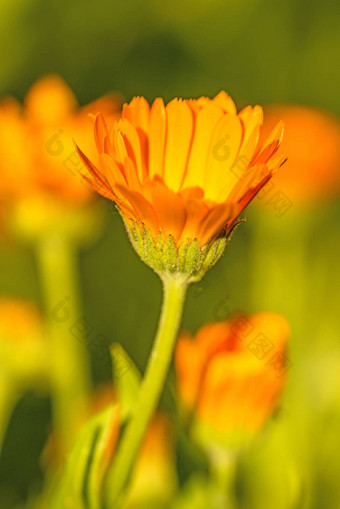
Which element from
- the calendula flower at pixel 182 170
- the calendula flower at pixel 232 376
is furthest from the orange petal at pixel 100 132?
the calendula flower at pixel 232 376

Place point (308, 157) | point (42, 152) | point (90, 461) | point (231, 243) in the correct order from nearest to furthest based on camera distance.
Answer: point (90, 461) < point (42, 152) < point (308, 157) < point (231, 243)

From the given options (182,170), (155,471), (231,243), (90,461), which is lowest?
(155,471)

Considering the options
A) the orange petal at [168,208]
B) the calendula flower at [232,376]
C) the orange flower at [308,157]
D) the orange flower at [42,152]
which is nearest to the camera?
the orange petal at [168,208]

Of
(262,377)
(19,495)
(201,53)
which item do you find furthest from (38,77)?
(262,377)

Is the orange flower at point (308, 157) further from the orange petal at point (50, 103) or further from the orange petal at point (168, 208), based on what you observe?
the orange petal at point (168, 208)

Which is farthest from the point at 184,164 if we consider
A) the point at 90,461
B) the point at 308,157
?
the point at 308,157

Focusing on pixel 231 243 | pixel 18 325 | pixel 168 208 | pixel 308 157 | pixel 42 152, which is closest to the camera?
pixel 168 208

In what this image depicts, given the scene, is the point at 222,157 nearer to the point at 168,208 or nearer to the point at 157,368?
the point at 168,208
